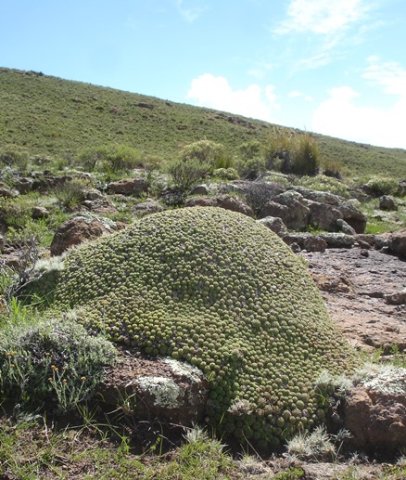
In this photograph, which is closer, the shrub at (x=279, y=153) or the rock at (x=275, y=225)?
the rock at (x=275, y=225)

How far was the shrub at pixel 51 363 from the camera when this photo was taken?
2.87m

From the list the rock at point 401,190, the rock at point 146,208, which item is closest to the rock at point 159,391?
the rock at point 146,208

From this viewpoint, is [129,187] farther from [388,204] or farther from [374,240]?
[388,204]

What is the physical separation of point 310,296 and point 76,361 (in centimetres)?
180

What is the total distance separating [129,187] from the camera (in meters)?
11.5

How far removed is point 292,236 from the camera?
7.90 m

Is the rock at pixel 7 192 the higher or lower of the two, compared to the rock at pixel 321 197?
lower

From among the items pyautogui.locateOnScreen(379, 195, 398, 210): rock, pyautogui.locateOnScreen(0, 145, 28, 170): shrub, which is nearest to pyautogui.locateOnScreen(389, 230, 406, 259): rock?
pyautogui.locateOnScreen(379, 195, 398, 210): rock

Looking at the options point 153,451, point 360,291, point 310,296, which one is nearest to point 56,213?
point 360,291

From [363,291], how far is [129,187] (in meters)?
6.66

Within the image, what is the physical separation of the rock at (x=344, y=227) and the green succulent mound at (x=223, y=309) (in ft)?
17.3

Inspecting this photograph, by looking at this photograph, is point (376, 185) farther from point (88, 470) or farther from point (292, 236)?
point (88, 470)

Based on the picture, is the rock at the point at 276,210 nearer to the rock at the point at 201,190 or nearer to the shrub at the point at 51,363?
the rock at the point at 201,190

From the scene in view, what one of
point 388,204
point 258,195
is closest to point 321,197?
point 258,195
